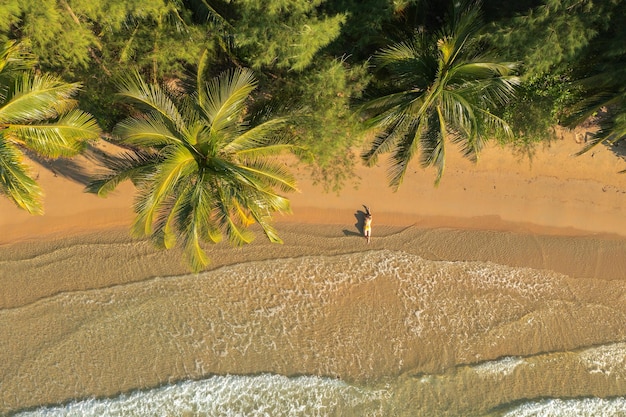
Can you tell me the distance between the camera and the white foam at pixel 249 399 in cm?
1161

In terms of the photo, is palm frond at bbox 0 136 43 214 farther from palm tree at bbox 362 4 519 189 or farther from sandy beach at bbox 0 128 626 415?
palm tree at bbox 362 4 519 189

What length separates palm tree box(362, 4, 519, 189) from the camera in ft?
30.5

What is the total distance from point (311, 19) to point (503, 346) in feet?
32.5

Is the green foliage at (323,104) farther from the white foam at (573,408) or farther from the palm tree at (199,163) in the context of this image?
the white foam at (573,408)

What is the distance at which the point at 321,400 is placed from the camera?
39.0 ft

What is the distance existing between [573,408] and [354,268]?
7.06 meters

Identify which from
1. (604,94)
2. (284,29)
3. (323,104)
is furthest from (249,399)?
(604,94)

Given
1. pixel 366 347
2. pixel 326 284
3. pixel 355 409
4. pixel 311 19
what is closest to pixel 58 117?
pixel 311 19

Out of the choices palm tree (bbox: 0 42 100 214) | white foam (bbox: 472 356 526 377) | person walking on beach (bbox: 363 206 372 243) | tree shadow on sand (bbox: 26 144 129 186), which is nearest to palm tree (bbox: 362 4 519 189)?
person walking on beach (bbox: 363 206 372 243)

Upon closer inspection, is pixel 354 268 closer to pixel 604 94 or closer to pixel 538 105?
pixel 538 105

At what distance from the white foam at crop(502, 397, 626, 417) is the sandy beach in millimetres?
300

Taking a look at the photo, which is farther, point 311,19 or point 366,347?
point 366,347

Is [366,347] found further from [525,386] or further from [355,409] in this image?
[525,386]

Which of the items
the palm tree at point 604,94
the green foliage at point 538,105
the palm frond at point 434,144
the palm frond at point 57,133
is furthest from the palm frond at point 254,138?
the palm tree at point 604,94
